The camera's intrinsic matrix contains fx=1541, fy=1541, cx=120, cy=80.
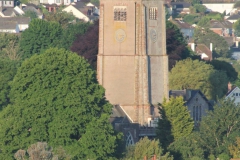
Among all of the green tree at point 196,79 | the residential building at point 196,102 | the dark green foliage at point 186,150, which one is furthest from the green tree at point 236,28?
the dark green foliage at point 186,150

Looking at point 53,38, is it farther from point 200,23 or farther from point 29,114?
point 200,23

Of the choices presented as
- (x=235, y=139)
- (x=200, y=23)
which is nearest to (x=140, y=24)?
(x=235, y=139)

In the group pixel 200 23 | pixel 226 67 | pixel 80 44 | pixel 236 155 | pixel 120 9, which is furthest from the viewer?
pixel 200 23

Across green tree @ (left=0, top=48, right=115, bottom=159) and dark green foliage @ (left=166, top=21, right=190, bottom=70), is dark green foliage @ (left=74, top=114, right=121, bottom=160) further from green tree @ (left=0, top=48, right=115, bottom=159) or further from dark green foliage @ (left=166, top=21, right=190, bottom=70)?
dark green foliage @ (left=166, top=21, right=190, bottom=70)

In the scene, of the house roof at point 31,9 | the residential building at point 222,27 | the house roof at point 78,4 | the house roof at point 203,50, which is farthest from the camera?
the residential building at point 222,27

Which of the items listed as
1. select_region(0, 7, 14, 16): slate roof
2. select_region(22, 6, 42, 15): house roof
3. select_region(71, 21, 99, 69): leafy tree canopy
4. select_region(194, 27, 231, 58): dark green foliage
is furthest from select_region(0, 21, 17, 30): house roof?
select_region(71, 21, 99, 69): leafy tree canopy

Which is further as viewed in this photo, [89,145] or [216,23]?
[216,23]

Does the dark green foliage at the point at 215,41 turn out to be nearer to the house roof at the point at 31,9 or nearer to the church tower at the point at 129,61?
the house roof at the point at 31,9
